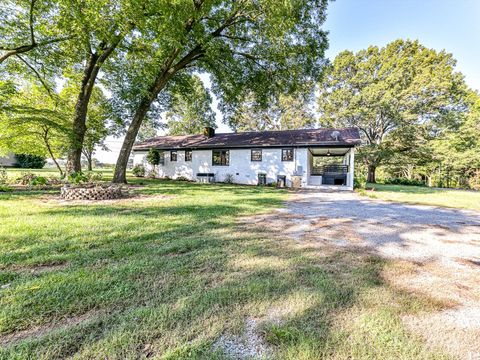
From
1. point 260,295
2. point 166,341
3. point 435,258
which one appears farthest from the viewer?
point 435,258

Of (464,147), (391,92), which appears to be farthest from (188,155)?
(464,147)

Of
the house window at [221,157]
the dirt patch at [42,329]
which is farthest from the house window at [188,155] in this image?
the dirt patch at [42,329]

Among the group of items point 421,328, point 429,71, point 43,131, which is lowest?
point 421,328

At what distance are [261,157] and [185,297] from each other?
14.6 meters

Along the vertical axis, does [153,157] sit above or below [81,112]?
below

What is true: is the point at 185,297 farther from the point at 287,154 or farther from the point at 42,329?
the point at 287,154

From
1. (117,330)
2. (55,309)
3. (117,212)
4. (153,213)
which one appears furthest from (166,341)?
(117,212)

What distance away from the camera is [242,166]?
54.9 ft

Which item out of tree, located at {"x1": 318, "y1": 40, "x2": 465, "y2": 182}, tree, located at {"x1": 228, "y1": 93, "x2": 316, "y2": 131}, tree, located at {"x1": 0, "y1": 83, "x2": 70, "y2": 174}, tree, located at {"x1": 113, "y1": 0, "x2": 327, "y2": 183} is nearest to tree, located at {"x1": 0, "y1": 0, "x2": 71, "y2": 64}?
tree, located at {"x1": 0, "y1": 83, "x2": 70, "y2": 174}

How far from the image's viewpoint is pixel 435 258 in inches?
130

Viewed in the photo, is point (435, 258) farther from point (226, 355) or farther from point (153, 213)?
point (153, 213)

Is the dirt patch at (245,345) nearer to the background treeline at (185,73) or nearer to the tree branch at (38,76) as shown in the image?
the background treeline at (185,73)

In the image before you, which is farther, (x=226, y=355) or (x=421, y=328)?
(x=421, y=328)

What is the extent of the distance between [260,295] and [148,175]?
2004cm
